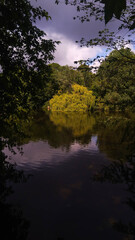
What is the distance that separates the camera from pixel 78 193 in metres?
7.41

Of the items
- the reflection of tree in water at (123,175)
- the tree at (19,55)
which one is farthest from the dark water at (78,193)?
the tree at (19,55)

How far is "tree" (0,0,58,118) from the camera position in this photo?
5.85 metres

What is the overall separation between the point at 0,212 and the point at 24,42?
21.5 feet

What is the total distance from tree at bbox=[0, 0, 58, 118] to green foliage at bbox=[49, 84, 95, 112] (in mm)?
33525

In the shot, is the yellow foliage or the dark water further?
the yellow foliage

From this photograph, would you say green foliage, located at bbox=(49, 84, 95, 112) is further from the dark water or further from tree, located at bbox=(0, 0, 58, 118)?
tree, located at bbox=(0, 0, 58, 118)

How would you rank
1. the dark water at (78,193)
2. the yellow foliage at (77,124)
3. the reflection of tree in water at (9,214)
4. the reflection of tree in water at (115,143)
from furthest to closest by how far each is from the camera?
1. the yellow foliage at (77,124)
2. the reflection of tree in water at (115,143)
3. the dark water at (78,193)
4. the reflection of tree in water at (9,214)

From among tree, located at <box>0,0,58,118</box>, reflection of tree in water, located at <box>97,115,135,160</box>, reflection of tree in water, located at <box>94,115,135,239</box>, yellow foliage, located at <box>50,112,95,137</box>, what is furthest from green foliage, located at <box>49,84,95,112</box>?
tree, located at <box>0,0,58,118</box>

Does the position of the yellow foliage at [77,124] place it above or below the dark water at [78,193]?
above

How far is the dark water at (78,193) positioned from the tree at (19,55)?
1.45 meters

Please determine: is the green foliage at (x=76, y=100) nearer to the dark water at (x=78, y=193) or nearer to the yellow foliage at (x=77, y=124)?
the yellow foliage at (x=77, y=124)

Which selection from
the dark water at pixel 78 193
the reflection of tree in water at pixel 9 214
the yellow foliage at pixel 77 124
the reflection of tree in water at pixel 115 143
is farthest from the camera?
the yellow foliage at pixel 77 124

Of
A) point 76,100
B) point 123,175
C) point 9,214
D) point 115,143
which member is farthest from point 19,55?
point 76,100

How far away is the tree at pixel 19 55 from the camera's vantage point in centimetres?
585
